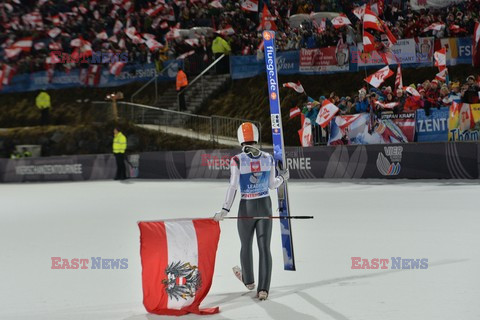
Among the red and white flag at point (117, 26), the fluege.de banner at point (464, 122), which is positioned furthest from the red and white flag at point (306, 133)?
the red and white flag at point (117, 26)

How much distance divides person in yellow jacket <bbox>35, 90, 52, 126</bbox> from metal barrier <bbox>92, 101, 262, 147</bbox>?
474cm

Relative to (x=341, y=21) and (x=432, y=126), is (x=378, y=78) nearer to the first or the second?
(x=432, y=126)

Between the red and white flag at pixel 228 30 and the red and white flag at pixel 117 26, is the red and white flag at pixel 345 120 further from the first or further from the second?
the red and white flag at pixel 117 26

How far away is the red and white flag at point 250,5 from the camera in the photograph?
119 ft

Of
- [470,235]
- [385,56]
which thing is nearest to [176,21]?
[385,56]

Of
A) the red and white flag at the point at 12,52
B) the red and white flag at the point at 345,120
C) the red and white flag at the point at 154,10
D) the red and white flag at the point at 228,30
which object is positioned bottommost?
the red and white flag at the point at 345,120

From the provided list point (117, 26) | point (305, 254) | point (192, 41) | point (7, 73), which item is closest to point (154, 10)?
point (117, 26)

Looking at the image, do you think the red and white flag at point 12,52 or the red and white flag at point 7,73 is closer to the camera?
Result: the red and white flag at point 12,52

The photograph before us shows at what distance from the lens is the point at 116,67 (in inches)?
1602

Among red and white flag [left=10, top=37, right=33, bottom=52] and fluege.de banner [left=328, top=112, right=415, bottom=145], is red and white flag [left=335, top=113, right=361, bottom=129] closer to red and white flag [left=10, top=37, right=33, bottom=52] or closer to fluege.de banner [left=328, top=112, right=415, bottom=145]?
fluege.de banner [left=328, top=112, right=415, bottom=145]

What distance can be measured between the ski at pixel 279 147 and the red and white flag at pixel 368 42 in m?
Result: 19.0

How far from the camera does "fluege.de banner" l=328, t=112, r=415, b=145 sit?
24.5 metres

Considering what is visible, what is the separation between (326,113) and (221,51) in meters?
11.6

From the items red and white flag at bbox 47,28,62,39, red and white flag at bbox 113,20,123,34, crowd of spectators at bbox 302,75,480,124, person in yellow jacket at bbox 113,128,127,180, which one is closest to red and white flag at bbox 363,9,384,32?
crowd of spectators at bbox 302,75,480,124
